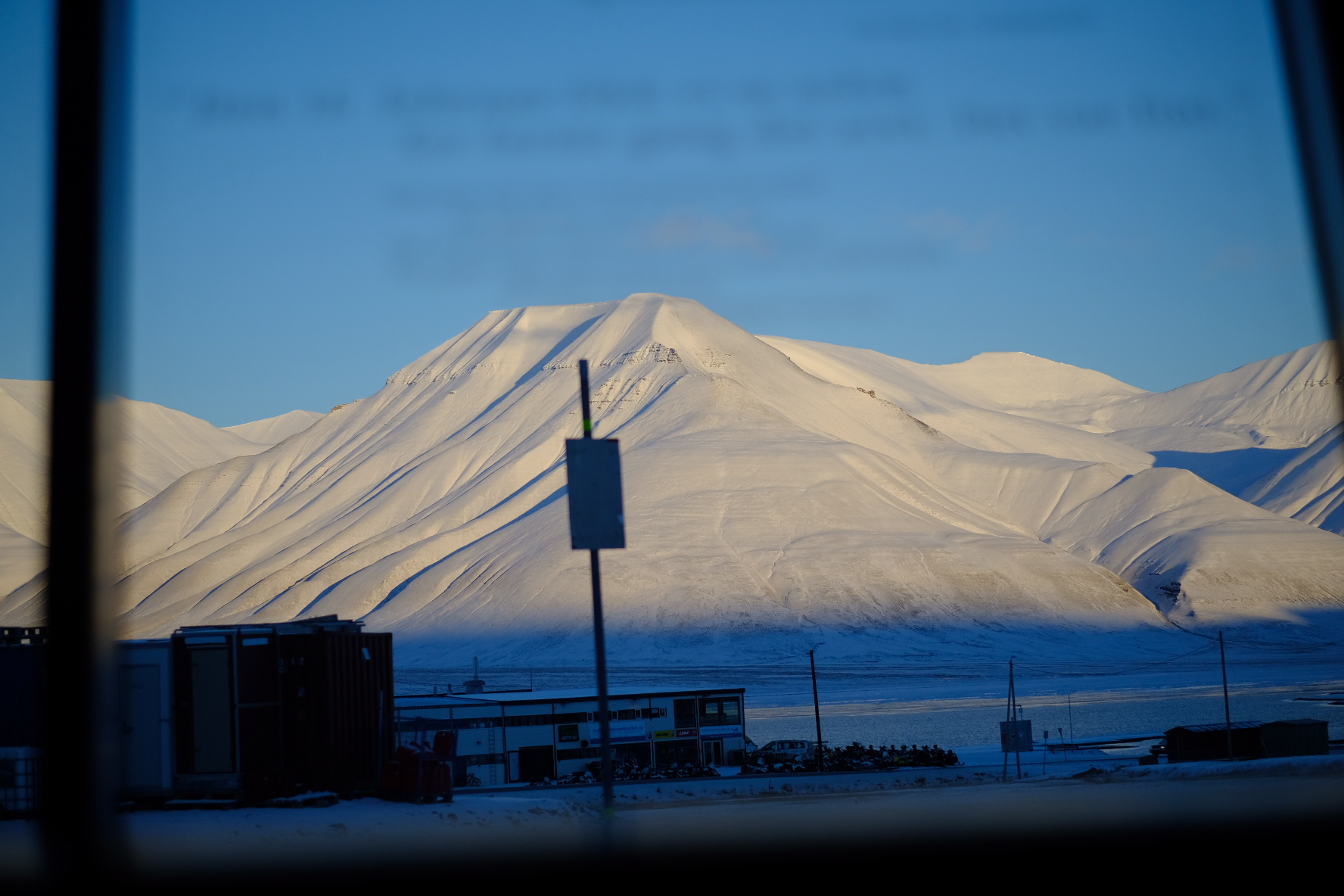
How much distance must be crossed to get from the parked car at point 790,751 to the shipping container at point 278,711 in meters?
22.3

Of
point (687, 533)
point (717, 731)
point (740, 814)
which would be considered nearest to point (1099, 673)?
point (687, 533)

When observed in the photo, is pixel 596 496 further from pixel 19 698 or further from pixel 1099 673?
pixel 1099 673

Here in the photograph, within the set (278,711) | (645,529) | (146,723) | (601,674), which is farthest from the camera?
(645,529)

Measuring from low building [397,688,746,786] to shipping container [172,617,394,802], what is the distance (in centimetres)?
1453

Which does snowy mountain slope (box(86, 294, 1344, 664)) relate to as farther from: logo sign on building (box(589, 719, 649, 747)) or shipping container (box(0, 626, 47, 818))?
shipping container (box(0, 626, 47, 818))

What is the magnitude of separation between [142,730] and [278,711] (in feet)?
8.24

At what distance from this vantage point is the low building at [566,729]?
39.3m

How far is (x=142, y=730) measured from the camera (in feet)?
56.6

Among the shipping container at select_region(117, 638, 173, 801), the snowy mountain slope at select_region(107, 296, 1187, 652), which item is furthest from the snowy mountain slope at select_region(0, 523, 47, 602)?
the shipping container at select_region(117, 638, 173, 801)

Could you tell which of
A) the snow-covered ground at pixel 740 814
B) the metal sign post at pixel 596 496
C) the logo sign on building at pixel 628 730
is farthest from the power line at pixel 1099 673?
the metal sign post at pixel 596 496

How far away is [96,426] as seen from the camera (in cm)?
469

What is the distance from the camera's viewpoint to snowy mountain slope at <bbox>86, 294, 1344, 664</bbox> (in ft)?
408

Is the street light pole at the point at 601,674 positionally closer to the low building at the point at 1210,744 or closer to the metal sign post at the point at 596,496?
the metal sign post at the point at 596,496

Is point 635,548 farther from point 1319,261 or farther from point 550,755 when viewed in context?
point 1319,261
